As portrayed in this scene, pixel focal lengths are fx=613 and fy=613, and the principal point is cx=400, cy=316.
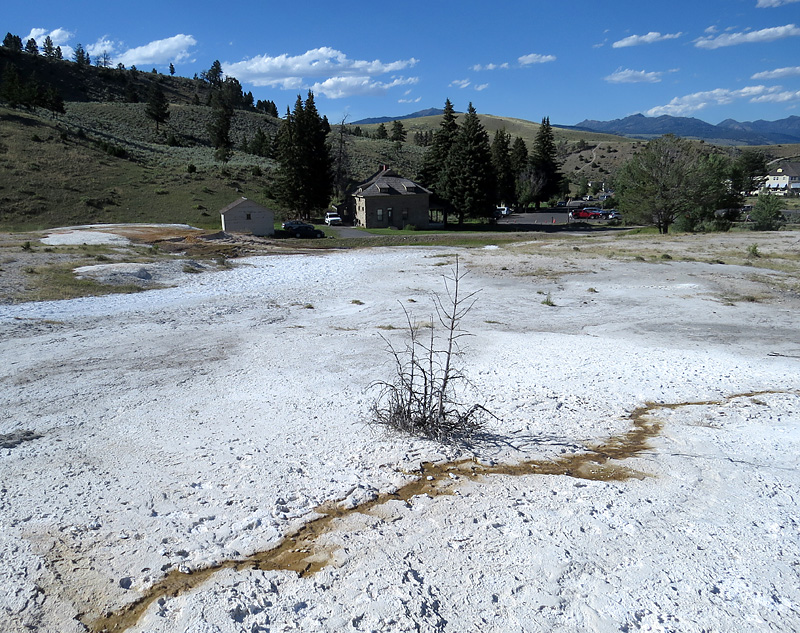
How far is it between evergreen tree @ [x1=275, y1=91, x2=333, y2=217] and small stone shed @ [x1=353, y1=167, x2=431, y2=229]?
4.36m

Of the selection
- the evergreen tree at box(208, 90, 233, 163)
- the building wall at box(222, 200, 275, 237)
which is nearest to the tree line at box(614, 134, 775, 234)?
the building wall at box(222, 200, 275, 237)

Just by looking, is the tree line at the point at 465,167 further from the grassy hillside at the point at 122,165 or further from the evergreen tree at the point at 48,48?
the evergreen tree at the point at 48,48

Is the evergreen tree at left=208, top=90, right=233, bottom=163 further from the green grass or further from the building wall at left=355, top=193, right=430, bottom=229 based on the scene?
the green grass

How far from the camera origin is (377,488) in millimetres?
6516

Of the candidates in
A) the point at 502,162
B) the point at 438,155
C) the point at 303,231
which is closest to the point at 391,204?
the point at 438,155

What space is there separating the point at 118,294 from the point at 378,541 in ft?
60.3

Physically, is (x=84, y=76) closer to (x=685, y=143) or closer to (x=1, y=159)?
(x=1, y=159)

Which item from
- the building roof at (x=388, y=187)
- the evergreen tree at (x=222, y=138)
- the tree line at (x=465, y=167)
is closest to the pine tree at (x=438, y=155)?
the tree line at (x=465, y=167)

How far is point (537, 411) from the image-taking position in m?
9.27

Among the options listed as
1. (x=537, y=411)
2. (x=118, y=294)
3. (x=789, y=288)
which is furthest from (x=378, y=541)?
(x=789, y=288)

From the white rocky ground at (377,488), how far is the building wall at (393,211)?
4522cm

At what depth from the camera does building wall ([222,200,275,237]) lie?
4562 cm

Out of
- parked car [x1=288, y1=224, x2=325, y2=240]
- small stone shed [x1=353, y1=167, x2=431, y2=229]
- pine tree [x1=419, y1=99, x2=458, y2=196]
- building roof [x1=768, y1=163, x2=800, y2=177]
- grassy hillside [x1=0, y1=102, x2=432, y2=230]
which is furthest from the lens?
building roof [x1=768, y1=163, x2=800, y2=177]

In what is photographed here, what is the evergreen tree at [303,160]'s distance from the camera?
57.1 meters
